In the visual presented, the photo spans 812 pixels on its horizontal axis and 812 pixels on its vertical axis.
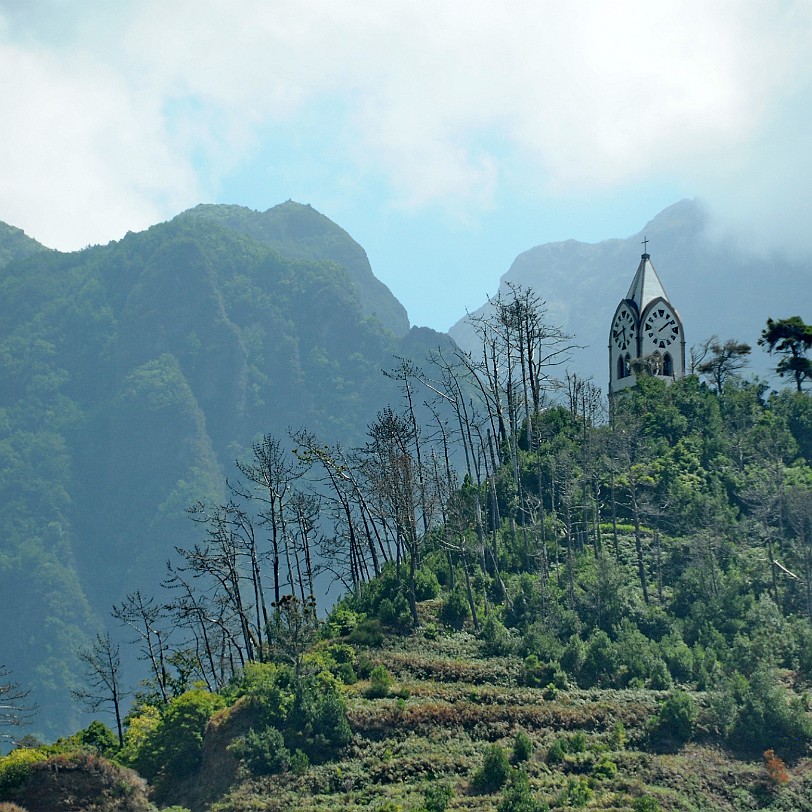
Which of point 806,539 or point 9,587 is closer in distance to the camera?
point 806,539

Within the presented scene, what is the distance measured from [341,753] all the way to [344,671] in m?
4.23

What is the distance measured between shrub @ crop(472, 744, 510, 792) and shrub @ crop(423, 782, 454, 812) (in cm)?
89

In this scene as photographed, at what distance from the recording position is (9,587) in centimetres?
19325

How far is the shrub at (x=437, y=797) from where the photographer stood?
3013cm

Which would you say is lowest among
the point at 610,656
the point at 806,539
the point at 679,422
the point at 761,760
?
the point at 761,760

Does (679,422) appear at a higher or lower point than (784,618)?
higher

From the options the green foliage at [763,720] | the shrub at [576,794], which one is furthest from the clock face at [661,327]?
the shrub at [576,794]

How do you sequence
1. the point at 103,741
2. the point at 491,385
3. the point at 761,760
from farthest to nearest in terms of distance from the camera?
1. the point at 491,385
2. the point at 103,741
3. the point at 761,760

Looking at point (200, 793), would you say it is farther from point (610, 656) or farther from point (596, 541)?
point (596, 541)

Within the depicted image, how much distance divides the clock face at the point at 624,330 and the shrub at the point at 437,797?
42.7 meters

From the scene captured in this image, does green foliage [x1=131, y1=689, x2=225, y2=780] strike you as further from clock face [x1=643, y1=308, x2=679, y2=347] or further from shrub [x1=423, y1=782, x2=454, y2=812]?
clock face [x1=643, y1=308, x2=679, y2=347]

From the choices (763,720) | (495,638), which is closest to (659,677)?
(763,720)

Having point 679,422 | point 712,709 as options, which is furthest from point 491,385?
point 712,709

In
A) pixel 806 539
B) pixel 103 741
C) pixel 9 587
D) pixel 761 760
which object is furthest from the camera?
pixel 9 587
